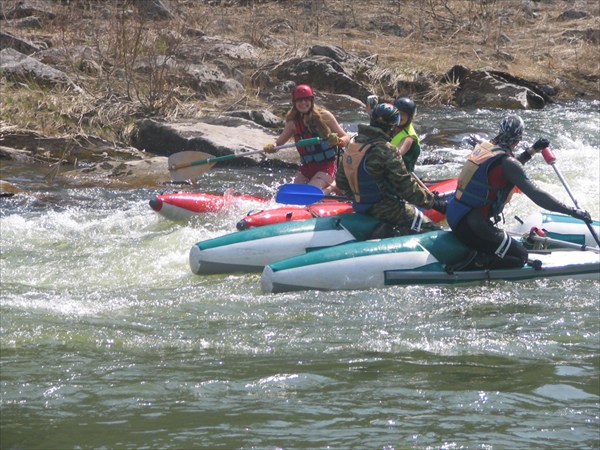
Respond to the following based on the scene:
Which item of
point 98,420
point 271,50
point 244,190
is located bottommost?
point 98,420

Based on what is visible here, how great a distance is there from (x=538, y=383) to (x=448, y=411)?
64 cm

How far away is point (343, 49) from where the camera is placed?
696 inches

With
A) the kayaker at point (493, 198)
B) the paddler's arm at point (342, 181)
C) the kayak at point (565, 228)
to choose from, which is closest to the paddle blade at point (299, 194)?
the paddler's arm at point (342, 181)

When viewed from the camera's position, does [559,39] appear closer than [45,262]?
No

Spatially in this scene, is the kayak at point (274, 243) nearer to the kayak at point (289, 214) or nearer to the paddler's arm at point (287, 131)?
the kayak at point (289, 214)

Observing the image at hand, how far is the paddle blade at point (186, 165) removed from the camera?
9.88 m

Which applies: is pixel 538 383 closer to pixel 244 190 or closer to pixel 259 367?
pixel 259 367

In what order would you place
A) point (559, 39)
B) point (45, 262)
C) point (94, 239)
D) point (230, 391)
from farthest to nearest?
point (559, 39) < point (94, 239) < point (45, 262) < point (230, 391)

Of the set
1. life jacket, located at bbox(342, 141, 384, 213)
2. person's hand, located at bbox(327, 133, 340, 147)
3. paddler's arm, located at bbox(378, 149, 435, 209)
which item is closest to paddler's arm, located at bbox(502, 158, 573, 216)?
paddler's arm, located at bbox(378, 149, 435, 209)

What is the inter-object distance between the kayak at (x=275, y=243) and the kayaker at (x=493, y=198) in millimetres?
791

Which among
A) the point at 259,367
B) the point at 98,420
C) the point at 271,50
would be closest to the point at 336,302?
the point at 259,367

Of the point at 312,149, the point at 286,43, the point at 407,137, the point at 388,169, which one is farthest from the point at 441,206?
the point at 286,43

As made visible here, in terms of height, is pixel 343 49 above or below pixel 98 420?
above

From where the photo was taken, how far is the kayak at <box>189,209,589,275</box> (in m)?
7.23
